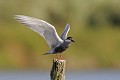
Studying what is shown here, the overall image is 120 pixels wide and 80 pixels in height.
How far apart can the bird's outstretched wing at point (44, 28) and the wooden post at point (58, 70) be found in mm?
1627

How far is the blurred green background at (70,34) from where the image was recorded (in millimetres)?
40156

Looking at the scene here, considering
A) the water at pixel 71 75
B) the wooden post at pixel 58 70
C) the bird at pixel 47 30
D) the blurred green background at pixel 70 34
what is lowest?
the wooden post at pixel 58 70

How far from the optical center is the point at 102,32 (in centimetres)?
4406

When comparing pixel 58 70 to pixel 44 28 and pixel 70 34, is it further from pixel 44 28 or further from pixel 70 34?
pixel 70 34

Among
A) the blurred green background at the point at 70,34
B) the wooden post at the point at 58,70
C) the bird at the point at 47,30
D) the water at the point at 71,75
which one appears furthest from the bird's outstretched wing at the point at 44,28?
the blurred green background at the point at 70,34

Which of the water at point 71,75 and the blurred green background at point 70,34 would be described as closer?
the water at point 71,75

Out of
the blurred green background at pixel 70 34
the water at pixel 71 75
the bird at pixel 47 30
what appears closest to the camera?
the bird at pixel 47 30

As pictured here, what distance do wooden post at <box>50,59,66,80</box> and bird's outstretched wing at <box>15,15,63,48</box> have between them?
1.63 meters

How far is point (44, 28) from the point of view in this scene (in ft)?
60.3

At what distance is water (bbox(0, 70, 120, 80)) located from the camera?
3397cm

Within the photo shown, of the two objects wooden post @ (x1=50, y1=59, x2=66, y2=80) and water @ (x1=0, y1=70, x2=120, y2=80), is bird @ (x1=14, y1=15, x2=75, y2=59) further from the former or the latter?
water @ (x1=0, y1=70, x2=120, y2=80)

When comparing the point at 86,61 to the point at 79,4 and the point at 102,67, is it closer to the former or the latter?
the point at 102,67

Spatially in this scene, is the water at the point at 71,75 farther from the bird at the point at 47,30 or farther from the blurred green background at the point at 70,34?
the bird at the point at 47,30

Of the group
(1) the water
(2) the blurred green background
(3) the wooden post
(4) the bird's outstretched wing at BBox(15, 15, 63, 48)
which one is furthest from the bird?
(2) the blurred green background
